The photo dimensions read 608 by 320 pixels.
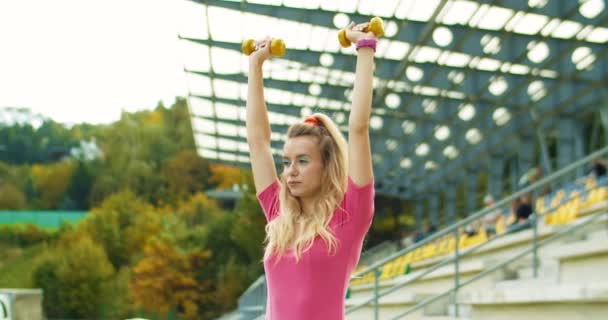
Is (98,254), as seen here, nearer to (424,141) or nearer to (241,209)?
(241,209)

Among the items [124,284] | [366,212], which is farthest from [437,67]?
[124,284]

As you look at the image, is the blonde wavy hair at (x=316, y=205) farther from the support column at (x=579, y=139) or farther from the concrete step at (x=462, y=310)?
the support column at (x=579, y=139)

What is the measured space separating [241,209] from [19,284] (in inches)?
1115

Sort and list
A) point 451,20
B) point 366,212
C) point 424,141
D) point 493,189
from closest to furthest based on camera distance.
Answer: point 366,212, point 451,20, point 424,141, point 493,189

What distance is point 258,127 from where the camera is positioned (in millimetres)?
2129

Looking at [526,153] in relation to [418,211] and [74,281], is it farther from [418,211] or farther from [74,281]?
[74,281]

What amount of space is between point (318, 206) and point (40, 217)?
7150 cm

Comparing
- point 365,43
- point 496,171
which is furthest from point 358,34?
point 496,171

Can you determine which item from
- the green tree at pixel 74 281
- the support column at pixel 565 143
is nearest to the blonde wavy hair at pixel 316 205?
the support column at pixel 565 143

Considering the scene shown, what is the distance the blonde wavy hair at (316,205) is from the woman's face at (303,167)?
0.01 meters

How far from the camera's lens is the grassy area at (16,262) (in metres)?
59.7

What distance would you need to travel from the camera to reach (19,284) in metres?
56.9

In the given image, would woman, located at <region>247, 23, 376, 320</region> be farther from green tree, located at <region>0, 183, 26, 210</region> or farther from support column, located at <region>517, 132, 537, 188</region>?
green tree, located at <region>0, 183, 26, 210</region>

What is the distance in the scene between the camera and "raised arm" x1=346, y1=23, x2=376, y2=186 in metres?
1.88
